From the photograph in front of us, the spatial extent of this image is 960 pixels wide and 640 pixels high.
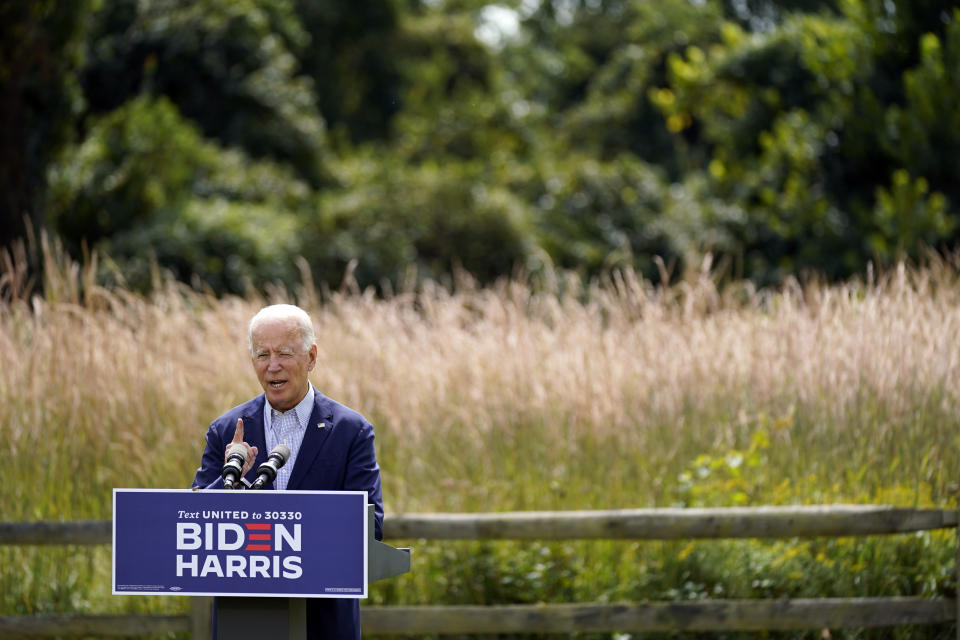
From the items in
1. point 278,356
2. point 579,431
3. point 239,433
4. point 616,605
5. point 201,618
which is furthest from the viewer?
point 579,431

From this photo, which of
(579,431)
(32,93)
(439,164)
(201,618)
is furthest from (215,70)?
(201,618)

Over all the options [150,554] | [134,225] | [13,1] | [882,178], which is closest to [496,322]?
[150,554]

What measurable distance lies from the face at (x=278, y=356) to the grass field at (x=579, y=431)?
262cm

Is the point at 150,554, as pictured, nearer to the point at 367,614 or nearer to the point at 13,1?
the point at 367,614

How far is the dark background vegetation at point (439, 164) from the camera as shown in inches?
415

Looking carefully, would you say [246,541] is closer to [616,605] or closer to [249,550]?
[249,550]

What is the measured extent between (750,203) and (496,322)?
739 centimetres

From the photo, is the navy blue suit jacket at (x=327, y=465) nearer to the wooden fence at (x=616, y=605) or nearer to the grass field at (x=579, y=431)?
the wooden fence at (x=616, y=605)

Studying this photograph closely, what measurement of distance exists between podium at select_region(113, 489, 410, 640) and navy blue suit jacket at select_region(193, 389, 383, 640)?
0.91 ft

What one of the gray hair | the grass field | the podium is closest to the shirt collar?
the gray hair

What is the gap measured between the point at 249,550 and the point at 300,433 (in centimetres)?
48

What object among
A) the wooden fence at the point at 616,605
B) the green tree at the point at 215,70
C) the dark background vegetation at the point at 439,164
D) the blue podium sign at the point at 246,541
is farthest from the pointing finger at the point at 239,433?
the green tree at the point at 215,70

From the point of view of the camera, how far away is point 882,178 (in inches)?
491

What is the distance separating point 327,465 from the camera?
10.5 ft
